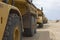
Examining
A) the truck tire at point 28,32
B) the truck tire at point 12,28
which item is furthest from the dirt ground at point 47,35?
the truck tire at point 12,28

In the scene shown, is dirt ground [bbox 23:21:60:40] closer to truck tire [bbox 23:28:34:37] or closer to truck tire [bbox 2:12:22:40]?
truck tire [bbox 23:28:34:37]

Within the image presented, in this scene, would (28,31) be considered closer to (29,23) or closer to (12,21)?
(29,23)

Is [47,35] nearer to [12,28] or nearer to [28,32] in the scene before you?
[28,32]

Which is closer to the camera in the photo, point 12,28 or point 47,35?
point 12,28

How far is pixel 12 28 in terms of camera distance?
209 inches

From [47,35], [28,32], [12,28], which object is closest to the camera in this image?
[12,28]

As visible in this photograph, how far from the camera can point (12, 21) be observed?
541 centimetres

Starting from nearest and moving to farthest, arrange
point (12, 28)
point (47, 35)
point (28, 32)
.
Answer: point (12, 28)
point (28, 32)
point (47, 35)

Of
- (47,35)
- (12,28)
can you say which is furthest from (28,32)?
(12,28)

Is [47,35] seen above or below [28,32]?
below

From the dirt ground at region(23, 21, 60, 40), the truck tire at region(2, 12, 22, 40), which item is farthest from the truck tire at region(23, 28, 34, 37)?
the truck tire at region(2, 12, 22, 40)

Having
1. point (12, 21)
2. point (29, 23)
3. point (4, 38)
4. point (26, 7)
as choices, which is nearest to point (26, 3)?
point (26, 7)

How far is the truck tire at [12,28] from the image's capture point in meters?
4.97

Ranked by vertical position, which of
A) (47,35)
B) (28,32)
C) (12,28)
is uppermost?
(12,28)
